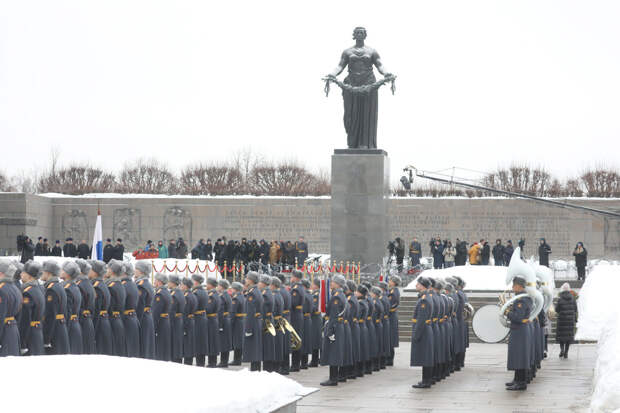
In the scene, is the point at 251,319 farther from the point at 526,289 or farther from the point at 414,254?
the point at 414,254

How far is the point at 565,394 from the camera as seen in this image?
41.4 feet

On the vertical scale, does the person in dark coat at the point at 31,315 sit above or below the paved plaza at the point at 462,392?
above

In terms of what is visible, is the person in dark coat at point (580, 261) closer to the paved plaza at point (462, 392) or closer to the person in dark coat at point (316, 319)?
the paved plaza at point (462, 392)

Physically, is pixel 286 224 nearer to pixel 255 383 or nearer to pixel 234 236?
pixel 234 236

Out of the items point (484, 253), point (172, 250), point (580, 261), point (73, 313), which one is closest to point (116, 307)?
point (73, 313)

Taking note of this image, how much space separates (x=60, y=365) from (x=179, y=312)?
747cm

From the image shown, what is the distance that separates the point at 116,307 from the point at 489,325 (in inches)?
315

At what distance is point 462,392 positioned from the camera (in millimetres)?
12781

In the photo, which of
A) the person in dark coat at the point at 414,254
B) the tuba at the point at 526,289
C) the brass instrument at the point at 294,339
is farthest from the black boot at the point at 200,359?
the person in dark coat at the point at 414,254

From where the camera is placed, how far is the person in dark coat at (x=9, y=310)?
9.50m

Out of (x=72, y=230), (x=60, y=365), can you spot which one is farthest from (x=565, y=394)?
(x=72, y=230)

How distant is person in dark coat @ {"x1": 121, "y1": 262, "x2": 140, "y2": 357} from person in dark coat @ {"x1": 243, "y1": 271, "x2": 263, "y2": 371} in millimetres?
→ 2057

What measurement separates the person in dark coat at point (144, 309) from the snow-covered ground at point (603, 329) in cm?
529

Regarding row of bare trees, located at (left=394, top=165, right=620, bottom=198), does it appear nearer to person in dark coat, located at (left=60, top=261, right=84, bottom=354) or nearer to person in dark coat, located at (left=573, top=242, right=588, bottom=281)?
person in dark coat, located at (left=573, top=242, right=588, bottom=281)
